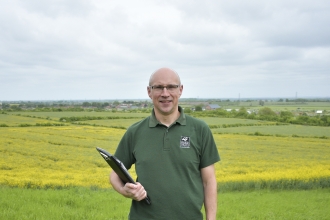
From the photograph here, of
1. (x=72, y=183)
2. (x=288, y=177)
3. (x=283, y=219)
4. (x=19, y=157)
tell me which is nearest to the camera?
(x=283, y=219)

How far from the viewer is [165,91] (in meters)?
2.71

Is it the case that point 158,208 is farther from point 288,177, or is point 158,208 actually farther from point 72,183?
point 288,177

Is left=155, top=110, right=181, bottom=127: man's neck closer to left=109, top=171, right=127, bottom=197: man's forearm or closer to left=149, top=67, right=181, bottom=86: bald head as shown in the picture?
left=149, top=67, right=181, bottom=86: bald head

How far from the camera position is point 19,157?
65.5 feet

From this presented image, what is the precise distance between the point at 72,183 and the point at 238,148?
17454 millimetres

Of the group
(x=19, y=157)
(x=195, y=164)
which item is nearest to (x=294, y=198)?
(x=195, y=164)

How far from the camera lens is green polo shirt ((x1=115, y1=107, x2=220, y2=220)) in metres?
2.67

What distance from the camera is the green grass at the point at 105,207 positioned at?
6873 mm

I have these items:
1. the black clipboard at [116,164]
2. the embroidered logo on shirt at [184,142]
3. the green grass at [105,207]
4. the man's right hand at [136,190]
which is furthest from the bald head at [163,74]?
the green grass at [105,207]

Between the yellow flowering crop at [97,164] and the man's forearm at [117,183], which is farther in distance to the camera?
the yellow flowering crop at [97,164]

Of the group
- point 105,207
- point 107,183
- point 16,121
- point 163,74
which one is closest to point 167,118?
point 163,74

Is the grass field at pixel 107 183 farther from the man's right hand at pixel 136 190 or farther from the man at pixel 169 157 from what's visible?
the man's right hand at pixel 136 190

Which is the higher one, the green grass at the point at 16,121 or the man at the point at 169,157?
the man at the point at 169,157

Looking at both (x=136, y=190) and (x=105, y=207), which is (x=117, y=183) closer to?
(x=136, y=190)
